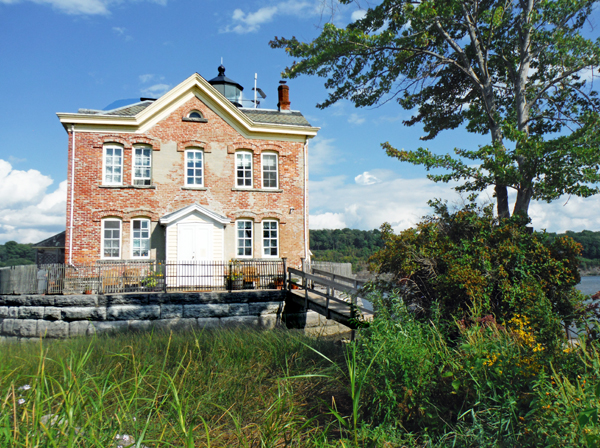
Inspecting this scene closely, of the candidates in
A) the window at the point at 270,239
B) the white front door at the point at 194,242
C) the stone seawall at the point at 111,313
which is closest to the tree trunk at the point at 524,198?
the stone seawall at the point at 111,313

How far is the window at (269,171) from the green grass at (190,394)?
1285cm

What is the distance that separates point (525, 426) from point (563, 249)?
4841mm

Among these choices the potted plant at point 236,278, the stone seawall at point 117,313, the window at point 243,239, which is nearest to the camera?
the stone seawall at point 117,313

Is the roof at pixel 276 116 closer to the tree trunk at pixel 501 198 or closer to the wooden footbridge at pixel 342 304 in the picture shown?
the wooden footbridge at pixel 342 304

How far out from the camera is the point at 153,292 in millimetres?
14773

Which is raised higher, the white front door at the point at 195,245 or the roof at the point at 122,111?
the roof at the point at 122,111

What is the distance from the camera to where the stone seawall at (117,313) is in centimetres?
1390

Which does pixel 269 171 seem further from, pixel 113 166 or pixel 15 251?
pixel 15 251

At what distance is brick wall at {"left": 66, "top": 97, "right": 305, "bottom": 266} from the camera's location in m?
17.8

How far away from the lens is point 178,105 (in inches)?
752

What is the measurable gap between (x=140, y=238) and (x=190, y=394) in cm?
1530

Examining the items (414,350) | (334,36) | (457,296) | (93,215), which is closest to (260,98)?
(93,215)

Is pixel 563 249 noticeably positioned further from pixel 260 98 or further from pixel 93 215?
pixel 260 98

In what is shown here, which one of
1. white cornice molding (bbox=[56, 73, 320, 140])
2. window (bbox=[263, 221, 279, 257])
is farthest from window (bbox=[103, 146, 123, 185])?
window (bbox=[263, 221, 279, 257])
